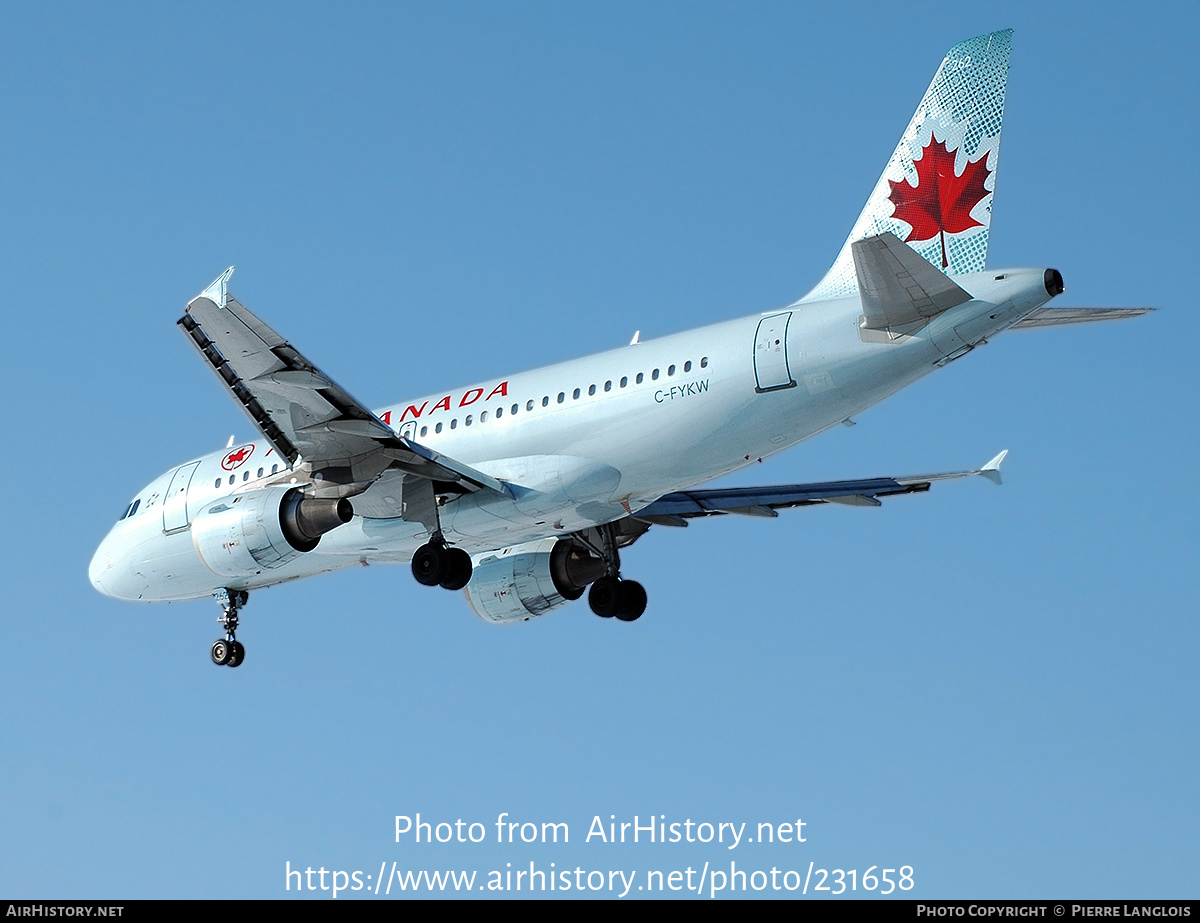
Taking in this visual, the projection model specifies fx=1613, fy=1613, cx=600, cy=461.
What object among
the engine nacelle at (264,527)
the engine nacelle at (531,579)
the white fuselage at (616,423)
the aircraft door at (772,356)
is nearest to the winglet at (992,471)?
the white fuselage at (616,423)

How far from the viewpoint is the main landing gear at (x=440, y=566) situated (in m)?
27.2

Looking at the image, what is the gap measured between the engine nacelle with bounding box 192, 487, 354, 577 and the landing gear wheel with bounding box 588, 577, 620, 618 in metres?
5.75

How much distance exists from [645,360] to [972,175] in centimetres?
589

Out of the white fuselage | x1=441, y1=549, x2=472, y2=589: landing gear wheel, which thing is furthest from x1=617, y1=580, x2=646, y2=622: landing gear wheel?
x1=441, y1=549, x2=472, y2=589: landing gear wheel

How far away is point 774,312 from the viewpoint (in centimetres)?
2516

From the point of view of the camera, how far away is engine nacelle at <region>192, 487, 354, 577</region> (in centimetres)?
2747

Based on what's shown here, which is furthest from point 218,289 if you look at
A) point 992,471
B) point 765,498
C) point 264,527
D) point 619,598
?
point 992,471

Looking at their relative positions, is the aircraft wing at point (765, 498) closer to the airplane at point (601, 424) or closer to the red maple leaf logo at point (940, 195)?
the airplane at point (601, 424)

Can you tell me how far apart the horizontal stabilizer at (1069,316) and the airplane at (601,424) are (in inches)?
1.4

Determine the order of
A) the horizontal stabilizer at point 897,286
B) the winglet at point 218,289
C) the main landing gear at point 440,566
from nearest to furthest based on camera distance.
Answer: the horizontal stabilizer at point 897,286, the winglet at point 218,289, the main landing gear at point 440,566
